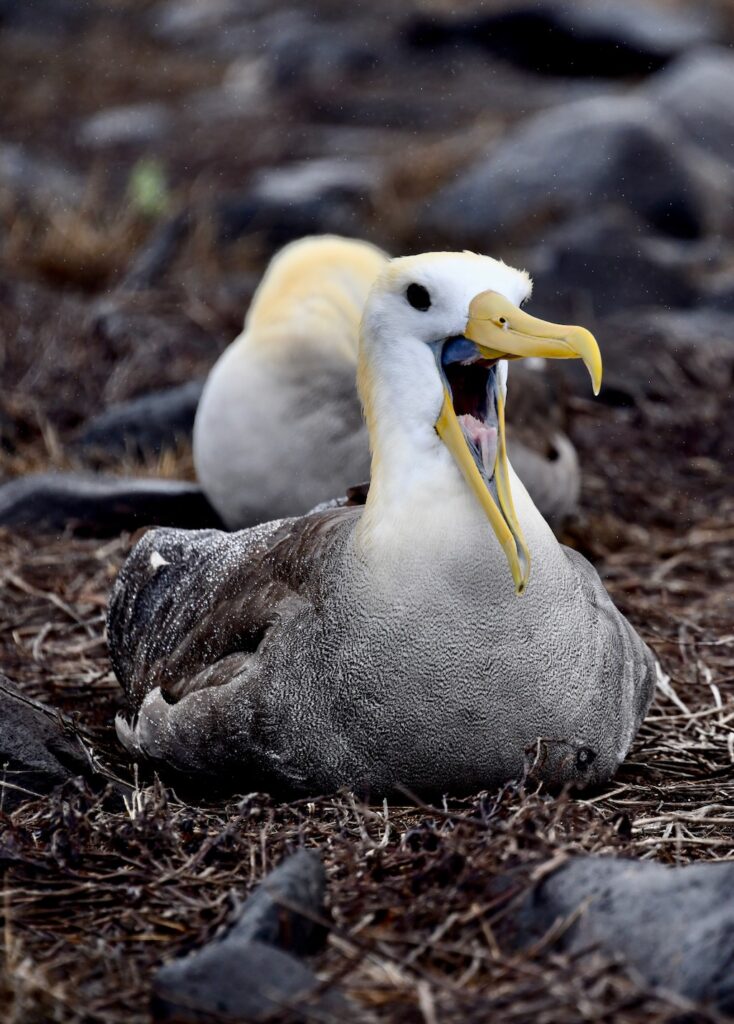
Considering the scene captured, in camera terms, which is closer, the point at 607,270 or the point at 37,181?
the point at 607,270

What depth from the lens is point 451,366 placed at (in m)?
3.69

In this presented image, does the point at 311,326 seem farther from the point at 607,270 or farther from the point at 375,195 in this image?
the point at 375,195

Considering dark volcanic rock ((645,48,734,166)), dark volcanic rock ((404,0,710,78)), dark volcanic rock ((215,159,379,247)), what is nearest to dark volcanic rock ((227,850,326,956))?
dark volcanic rock ((215,159,379,247))

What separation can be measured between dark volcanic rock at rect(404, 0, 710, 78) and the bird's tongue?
1210 centimetres

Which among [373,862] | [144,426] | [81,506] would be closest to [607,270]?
[144,426]

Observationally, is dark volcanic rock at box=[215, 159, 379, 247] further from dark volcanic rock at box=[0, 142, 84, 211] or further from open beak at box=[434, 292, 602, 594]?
open beak at box=[434, 292, 602, 594]

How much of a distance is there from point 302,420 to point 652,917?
3.69 metres

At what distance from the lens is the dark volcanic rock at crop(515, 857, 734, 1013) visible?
2.55 meters

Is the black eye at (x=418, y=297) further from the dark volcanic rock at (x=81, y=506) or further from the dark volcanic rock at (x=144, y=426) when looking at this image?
the dark volcanic rock at (x=144, y=426)

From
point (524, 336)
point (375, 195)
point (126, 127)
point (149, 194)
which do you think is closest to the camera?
point (524, 336)

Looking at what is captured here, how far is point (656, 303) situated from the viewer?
9.53 metres

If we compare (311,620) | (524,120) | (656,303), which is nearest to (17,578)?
(311,620)

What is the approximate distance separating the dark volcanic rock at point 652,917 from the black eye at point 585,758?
2.56ft

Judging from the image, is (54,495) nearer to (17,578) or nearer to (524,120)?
(17,578)
